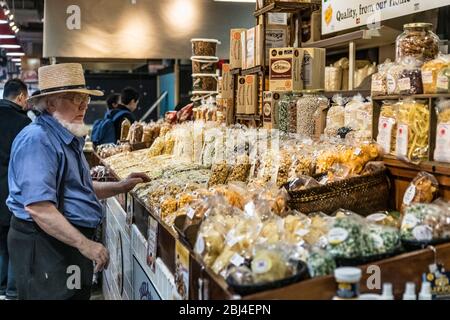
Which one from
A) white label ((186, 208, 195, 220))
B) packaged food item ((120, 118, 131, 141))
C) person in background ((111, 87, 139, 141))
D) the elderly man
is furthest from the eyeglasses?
person in background ((111, 87, 139, 141))

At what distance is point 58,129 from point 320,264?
4.97ft

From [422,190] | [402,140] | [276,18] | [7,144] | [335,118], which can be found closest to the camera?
[422,190]

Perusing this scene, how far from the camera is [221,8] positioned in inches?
357

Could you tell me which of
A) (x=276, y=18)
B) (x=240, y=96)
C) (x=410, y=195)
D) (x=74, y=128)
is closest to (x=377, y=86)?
(x=410, y=195)

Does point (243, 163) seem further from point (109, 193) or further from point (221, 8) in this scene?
point (221, 8)

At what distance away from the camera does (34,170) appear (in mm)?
2402

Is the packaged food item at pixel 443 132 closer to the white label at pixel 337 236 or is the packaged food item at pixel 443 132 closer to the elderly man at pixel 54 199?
the white label at pixel 337 236

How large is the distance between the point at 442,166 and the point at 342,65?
2.93m

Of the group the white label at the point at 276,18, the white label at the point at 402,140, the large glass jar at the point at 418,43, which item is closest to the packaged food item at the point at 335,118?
the large glass jar at the point at 418,43

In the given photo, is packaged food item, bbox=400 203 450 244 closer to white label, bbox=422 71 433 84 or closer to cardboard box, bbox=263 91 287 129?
white label, bbox=422 71 433 84

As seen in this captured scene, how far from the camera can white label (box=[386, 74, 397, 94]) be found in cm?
243

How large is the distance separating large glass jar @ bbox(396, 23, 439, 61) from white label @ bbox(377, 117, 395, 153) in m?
0.31

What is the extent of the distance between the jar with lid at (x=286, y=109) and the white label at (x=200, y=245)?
1899mm

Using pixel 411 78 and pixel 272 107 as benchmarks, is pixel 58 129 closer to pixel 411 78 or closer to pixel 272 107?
pixel 411 78
